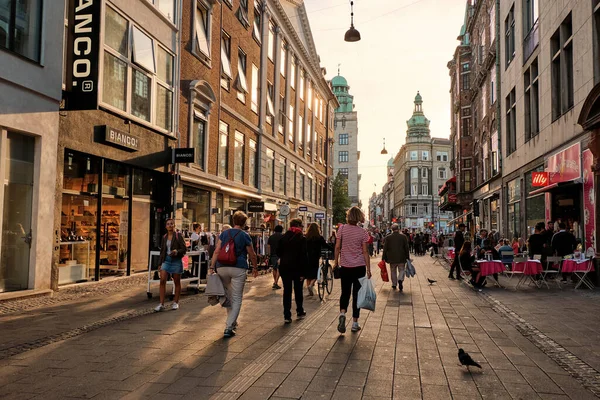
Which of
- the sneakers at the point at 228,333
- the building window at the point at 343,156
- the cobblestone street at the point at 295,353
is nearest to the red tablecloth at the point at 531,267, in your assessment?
the cobblestone street at the point at 295,353

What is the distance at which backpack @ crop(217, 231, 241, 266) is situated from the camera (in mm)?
7383

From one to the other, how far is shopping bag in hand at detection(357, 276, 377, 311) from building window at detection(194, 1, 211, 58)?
1442cm

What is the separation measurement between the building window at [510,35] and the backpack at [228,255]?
22263mm

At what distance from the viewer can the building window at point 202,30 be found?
19.5 meters

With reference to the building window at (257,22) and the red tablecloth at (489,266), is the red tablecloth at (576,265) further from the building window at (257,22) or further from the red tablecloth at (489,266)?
the building window at (257,22)

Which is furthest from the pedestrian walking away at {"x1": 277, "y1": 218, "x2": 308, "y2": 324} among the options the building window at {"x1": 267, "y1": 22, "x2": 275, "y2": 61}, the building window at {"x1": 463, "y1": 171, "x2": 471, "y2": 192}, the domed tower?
the domed tower

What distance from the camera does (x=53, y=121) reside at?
11406 mm

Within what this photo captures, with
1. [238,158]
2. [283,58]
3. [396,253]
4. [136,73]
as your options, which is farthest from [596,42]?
[283,58]

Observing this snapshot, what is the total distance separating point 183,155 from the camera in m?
17.0

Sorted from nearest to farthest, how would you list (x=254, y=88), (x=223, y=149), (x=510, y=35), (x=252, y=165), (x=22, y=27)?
1. (x=22, y=27)
2. (x=223, y=149)
3. (x=510, y=35)
4. (x=252, y=165)
5. (x=254, y=88)

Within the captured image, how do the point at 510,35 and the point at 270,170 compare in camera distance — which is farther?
the point at 270,170

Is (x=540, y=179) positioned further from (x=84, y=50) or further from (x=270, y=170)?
(x=84, y=50)

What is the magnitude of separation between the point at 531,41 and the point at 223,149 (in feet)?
44.3

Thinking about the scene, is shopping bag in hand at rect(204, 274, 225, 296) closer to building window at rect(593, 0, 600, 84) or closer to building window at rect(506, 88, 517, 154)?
building window at rect(593, 0, 600, 84)
